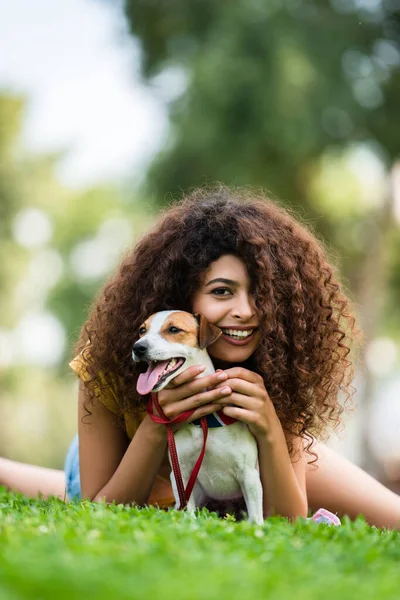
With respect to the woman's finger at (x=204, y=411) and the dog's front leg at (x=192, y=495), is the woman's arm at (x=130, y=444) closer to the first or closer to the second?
the woman's finger at (x=204, y=411)

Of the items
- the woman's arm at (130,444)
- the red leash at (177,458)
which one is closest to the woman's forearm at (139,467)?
the woman's arm at (130,444)

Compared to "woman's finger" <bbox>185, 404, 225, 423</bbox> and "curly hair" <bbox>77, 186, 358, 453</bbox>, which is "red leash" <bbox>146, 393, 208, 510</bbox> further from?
"curly hair" <bbox>77, 186, 358, 453</bbox>

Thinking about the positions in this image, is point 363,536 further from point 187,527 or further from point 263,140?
point 263,140

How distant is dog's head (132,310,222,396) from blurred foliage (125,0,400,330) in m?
11.8

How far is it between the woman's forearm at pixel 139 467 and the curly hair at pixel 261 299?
0.89ft

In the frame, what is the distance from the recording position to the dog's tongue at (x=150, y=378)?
400cm

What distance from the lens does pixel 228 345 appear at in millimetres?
4355

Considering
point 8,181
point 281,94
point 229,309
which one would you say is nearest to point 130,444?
point 229,309

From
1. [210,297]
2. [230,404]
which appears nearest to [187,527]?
[230,404]

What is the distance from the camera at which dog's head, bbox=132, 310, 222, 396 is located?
4.04 metres

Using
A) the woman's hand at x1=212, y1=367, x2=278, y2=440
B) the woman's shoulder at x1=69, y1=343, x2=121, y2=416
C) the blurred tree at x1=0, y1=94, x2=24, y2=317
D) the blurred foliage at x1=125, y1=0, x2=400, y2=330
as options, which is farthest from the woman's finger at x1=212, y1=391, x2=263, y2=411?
the blurred tree at x1=0, y1=94, x2=24, y2=317

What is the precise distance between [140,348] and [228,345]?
1.81 ft

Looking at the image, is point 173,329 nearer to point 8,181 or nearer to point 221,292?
point 221,292

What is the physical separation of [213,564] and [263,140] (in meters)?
15.2
